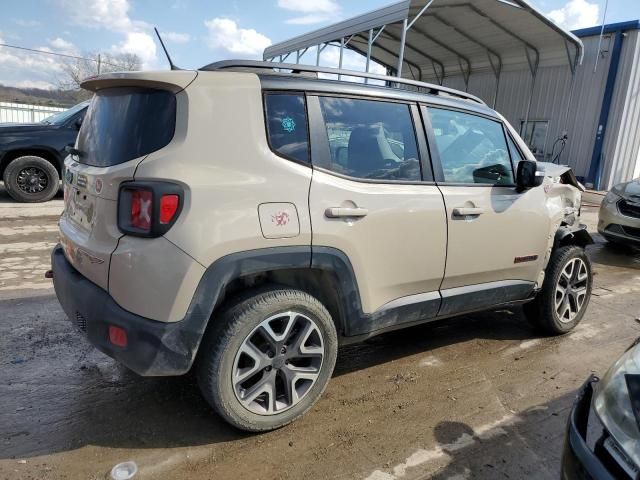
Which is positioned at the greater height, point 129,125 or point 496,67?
point 496,67

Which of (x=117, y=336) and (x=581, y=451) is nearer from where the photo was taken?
(x=581, y=451)

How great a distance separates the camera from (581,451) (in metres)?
1.86

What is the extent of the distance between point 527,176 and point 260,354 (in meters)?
2.35

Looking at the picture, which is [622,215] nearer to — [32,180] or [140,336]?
[140,336]

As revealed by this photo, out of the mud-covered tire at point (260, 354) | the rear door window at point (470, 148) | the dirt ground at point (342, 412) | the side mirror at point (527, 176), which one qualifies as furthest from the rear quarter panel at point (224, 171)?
the side mirror at point (527, 176)

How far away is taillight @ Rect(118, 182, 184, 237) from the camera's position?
7.39 ft

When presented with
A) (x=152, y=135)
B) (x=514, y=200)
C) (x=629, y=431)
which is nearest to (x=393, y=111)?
(x=514, y=200)

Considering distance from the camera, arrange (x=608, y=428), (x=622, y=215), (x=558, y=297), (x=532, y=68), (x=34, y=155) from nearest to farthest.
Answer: (x=608, y=428), (x=558, y=297), (x=622, y=215), (x=34, y=155), (x=532, y=68)

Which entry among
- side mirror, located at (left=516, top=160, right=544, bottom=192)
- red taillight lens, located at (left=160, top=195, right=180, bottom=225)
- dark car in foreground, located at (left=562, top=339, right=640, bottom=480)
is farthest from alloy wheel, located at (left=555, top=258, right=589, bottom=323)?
red taillight lens, located at (left=160, top=195, right=180, bottom=225)

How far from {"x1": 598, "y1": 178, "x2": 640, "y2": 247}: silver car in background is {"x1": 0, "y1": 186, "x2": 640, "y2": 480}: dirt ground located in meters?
3.70

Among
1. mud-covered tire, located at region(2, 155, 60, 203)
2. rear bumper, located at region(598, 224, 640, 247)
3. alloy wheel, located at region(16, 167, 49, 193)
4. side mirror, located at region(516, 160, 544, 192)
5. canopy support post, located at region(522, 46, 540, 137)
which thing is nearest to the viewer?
side mirror, located at region(516, 160, 544, 192)

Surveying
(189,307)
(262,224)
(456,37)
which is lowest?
(189,307)

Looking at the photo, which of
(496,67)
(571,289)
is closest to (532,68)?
(496,67)

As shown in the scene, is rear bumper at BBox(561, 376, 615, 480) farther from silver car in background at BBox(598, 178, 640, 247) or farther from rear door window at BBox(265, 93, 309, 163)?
silver car in background at BBox(598, 178, 640, 247)
